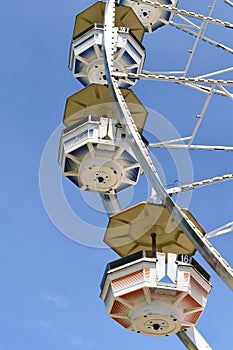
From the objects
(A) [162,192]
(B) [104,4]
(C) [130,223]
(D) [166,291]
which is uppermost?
(B) [104,4]

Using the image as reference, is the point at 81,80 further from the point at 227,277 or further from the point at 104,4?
the point at 227,277

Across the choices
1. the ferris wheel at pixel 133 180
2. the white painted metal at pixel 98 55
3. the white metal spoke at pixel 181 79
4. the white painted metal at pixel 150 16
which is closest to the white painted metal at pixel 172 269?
the ferris wheel at pixel 133 180

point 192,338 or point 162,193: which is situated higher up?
point 162,193

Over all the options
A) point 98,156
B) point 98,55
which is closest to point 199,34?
point 98,55

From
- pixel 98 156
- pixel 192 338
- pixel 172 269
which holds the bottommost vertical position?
pixel 192 338

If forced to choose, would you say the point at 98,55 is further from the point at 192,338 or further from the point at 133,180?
the point at 192,338

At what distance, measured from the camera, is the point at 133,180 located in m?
14.2

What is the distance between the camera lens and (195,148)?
13711 mm

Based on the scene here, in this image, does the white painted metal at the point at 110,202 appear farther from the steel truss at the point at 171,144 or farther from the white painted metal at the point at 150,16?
the white painted metal at the point at 150,16

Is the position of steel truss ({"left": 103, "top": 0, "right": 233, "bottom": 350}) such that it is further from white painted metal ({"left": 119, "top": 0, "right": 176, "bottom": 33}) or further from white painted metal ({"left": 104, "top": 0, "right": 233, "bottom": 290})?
white painted metal ({"left": 119, "top": 0, "right": 176, "bottom": 33})

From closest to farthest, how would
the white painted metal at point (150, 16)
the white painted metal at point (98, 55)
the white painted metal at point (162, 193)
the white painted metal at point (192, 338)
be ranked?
the white painted metal at point (162, 193), the white painted metal at point (192, 338), the white painted metal at point (98, 55), the white painted metal at point (150, 16)

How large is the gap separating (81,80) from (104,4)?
206 cm

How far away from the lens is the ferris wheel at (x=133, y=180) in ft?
33.8

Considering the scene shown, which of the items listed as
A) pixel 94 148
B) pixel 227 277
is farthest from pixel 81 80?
pixel 227 277
